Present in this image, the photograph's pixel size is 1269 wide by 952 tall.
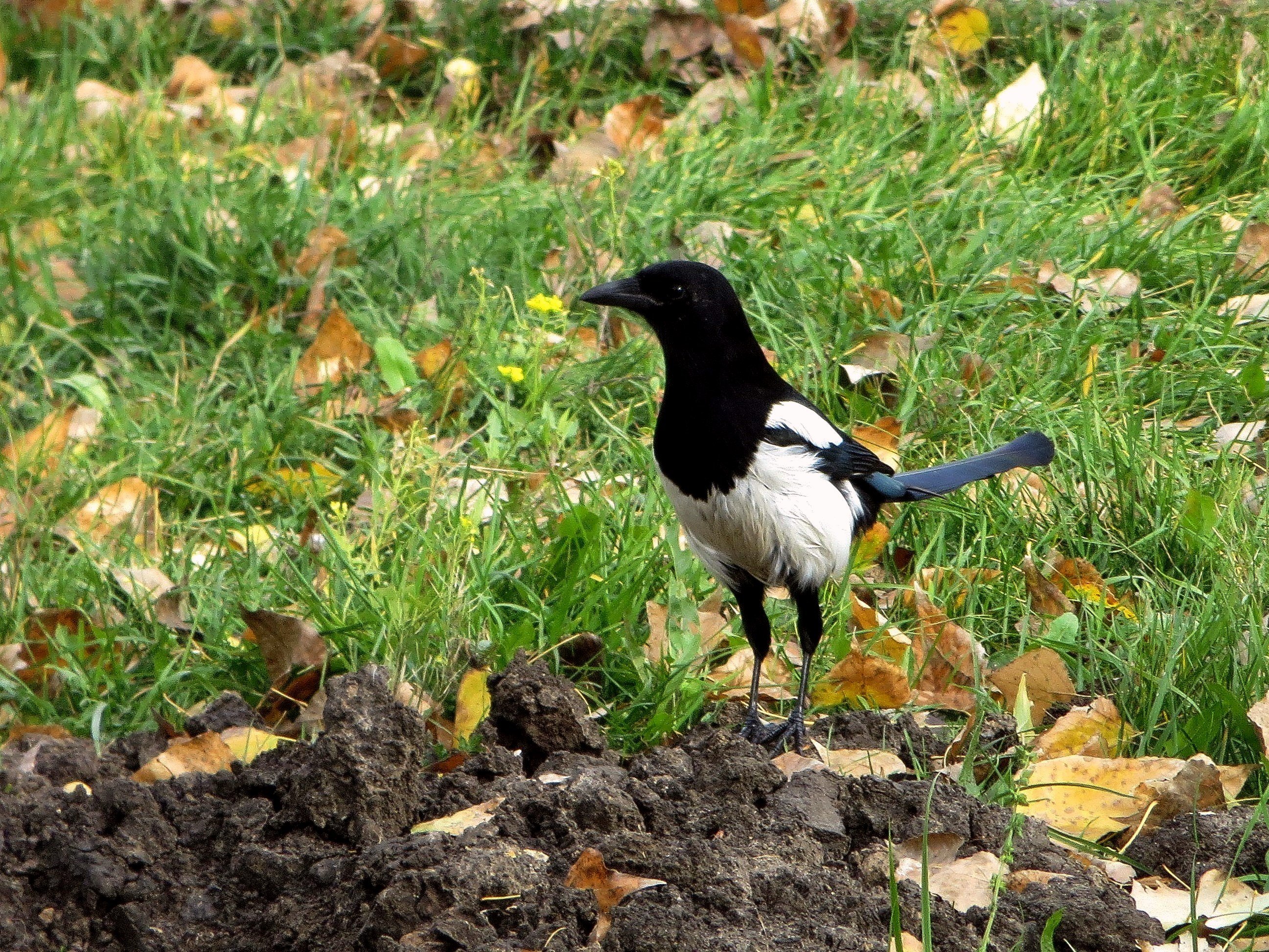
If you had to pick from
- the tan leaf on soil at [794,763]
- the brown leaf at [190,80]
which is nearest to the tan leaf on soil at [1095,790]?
the tan leaf on soil at [794,763]

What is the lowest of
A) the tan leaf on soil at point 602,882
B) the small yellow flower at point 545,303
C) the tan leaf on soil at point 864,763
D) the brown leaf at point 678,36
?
the tan leaf on soil at point 864,763

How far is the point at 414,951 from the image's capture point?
6.72 ft

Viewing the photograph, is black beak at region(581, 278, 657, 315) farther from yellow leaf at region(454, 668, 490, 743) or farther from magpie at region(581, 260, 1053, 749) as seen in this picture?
yellow leaf at region(454, 668, 490, 743)

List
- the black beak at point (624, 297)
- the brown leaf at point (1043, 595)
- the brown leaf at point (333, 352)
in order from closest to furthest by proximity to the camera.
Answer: the black beak at point (624, 297) → the brown leaf at point (1043, 595) → the brown leaf at point (333, 352)

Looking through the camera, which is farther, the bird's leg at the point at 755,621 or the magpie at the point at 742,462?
the bird's leg at the point at 755,621

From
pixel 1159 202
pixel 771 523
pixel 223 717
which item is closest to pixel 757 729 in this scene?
pixel 771 523

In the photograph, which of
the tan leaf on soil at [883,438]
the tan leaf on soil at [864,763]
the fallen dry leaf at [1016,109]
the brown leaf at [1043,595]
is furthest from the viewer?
the fallen dry leaf at [1016,109]

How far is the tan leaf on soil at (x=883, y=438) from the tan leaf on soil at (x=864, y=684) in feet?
2.42

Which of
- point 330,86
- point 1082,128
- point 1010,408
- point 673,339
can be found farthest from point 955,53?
point 673,339

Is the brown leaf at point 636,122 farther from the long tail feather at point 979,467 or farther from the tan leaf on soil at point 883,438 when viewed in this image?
the long tail feather at point 979,467

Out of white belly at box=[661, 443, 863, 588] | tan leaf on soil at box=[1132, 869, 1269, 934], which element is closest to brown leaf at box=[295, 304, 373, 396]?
white belly at box=[661, 443, 863, 588]

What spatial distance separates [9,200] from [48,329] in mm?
759

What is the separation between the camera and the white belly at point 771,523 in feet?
9.65

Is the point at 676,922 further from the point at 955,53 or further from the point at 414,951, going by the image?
the point at 955,53
